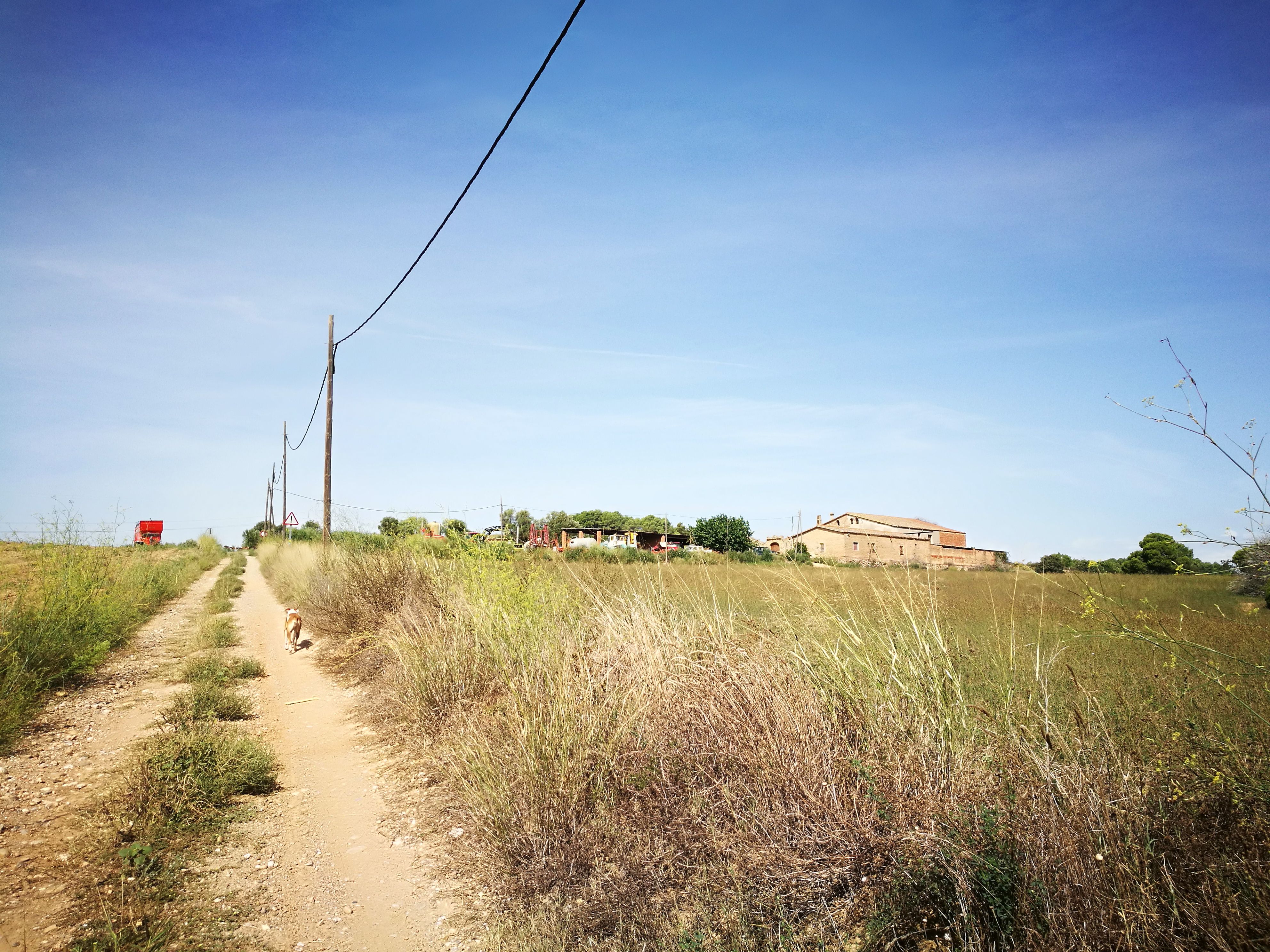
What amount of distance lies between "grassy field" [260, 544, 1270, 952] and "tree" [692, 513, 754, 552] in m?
55.8

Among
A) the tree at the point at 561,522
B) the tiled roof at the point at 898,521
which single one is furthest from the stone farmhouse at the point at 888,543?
the tree at the point at 561,522

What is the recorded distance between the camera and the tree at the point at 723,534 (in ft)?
202

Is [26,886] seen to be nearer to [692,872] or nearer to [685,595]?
[692,872]

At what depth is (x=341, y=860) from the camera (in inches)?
157

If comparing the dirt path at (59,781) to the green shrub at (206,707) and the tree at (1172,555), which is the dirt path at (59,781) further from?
the tree at (1172,555)

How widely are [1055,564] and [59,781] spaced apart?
7.99m

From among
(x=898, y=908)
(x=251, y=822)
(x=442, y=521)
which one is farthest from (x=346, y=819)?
(x=442, y=521)

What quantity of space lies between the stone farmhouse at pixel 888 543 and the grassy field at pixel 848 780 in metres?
1.11

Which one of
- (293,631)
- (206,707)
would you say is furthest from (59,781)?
(293,631)

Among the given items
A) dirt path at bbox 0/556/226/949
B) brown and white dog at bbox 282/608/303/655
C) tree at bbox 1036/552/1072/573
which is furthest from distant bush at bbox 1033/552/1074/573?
brown and white dog at bbox 282/608/303/655

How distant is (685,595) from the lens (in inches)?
280

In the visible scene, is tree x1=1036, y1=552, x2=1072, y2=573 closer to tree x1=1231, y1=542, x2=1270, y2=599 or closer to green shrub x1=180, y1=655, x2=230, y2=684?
tree x1=1231, y1=542, x2=1270, y2=599

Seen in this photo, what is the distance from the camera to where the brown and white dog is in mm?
10648

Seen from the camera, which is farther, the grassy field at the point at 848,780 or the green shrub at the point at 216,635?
the green shrub at the point at 216,635
